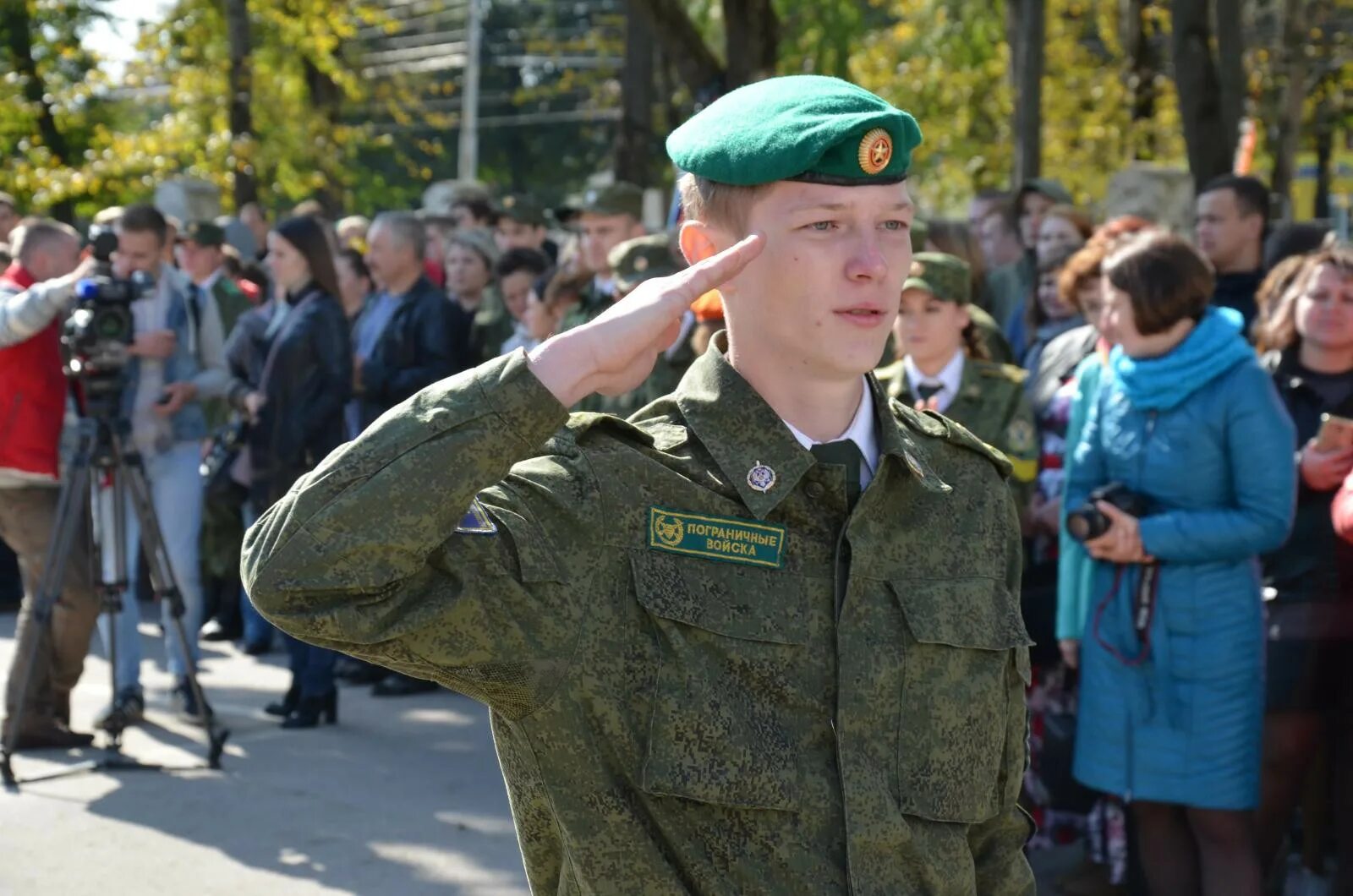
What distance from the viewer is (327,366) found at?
25.5 ft

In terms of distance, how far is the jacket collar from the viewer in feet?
7.30

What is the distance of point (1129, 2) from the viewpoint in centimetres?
1539

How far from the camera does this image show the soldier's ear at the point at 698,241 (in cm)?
231

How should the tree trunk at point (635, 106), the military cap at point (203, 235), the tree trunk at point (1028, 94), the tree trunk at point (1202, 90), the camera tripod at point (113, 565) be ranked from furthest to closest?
1. the tree trunk at point (635, 106)
2. the tree trunk at point (1028, 94)
3. the tree trunk at point (1202, 90)
4. the military cap at point (203, 235)
5. the camera tripod at point (113, 565)

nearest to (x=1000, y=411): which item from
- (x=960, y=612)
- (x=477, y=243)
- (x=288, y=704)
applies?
(x=960, y=612)

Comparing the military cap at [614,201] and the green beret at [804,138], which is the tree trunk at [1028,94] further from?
the green beret at [804,138]

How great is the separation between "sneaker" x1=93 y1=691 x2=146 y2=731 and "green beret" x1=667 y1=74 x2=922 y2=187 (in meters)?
5.38

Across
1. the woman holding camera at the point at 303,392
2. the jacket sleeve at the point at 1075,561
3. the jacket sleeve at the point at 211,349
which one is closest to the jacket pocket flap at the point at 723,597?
the jacket sleeve at the point at 1075,561

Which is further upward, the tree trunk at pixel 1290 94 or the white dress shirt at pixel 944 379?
the tree trunk at pixel 1290 94

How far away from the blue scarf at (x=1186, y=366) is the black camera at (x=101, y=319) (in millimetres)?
3863

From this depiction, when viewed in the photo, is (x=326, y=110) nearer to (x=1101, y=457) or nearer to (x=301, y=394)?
(x=301, y=394)

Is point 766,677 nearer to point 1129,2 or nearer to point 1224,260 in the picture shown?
point 1224,260

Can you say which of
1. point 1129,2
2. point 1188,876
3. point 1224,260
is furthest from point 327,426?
point 1129,2

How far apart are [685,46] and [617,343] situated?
389 inches
